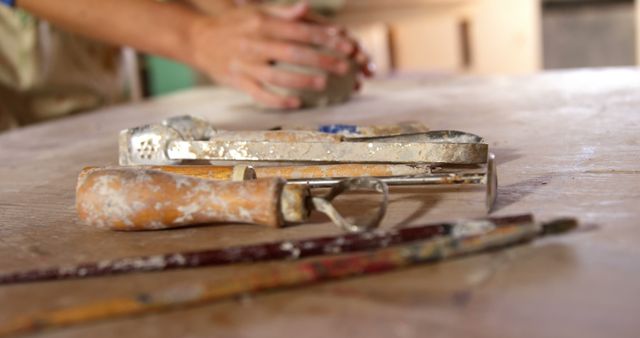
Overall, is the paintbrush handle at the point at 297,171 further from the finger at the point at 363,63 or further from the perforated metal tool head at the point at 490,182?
the finger at the point at 363,63

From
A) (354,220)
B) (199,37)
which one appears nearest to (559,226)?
(354,220)

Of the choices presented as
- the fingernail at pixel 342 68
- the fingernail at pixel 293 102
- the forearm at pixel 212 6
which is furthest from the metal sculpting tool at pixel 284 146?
the forearm at pixel 212 6

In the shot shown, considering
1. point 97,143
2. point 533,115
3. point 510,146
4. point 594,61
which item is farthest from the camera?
point 594,61

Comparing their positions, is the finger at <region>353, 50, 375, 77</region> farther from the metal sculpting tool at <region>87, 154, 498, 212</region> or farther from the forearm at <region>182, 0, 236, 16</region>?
the metal sculpting tool at <region>87, 154, 498, 212</region>

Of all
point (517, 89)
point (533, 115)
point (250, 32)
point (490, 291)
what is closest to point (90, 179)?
point (490, 291)

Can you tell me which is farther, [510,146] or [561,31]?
[561,31]

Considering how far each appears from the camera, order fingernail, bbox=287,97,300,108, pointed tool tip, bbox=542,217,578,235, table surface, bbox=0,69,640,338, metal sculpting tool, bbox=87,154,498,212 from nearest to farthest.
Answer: table surface, bbox=0,69,640,338
pointed tool tip, bbox=542,217,578,235
metal sculpting tool, bbox=87,154,498,212
fingernail, bbox=287,97,300,108

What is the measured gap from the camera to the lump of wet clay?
1726 millimetres

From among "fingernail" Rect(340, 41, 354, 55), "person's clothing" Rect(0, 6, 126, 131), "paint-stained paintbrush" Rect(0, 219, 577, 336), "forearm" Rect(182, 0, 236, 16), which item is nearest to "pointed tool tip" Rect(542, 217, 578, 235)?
"paint-stained paintbrush" Rect(0, 219, 577, 336)

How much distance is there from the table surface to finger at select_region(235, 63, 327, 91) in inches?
18.6

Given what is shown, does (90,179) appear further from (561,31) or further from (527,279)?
(561,31)

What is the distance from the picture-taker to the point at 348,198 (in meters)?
0.82

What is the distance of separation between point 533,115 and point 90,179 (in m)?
0.83

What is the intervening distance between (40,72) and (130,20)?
0.58 m
